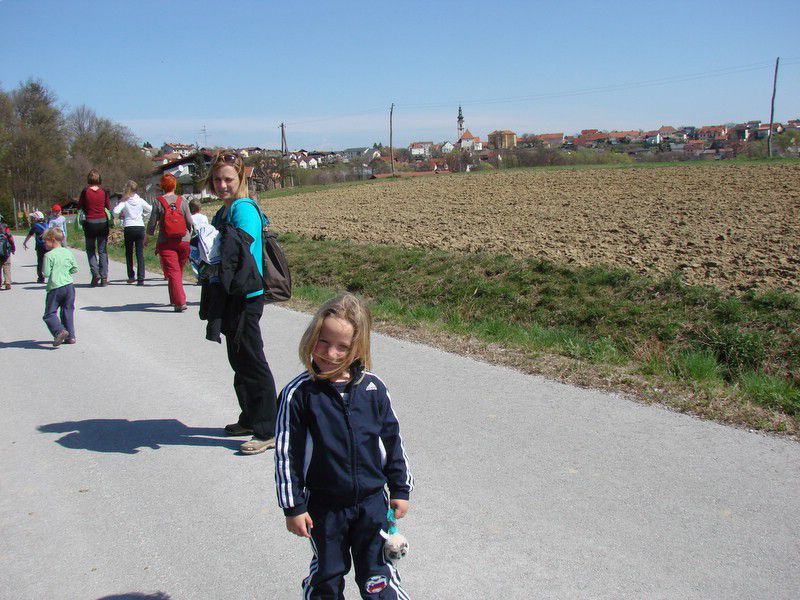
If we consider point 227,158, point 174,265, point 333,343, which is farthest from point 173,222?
point 333,343

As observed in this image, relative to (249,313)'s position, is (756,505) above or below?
below

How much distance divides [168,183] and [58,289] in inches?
106

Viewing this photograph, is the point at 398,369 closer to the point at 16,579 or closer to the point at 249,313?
the point at 249,313

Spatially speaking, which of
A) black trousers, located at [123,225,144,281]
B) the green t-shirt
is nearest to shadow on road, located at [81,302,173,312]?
the green t-shirt

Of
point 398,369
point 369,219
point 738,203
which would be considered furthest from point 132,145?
point 398,369

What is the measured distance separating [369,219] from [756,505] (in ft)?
57.5

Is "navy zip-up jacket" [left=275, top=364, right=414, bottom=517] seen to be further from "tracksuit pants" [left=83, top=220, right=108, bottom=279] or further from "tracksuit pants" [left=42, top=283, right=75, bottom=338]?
"tracksuit pants" [left=83, top=220, right=108, bottom=279]

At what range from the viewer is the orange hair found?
10109 millimetres

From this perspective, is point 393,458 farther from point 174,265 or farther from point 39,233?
point 39,233

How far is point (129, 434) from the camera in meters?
5.15

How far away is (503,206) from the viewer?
855 inches

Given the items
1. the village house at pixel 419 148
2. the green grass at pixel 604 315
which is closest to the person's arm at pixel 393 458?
the green grass at pixel 604 315

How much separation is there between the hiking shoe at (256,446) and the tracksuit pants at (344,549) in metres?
2.16

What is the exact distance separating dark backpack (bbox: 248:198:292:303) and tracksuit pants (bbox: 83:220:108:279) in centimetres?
907
